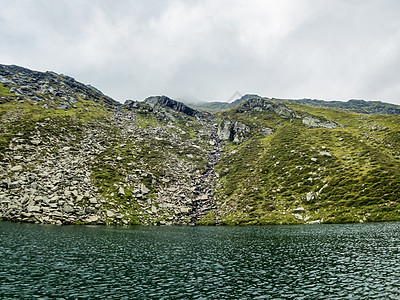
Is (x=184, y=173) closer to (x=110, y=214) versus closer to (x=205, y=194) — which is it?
(x=205, y=194)

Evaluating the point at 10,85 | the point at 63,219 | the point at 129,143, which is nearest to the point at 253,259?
the point at 63,219

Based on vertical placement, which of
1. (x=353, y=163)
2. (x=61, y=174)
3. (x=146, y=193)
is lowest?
(x=146, y=193)

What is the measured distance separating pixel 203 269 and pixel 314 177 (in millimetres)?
80444

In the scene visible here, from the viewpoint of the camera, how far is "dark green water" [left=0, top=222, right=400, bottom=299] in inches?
872

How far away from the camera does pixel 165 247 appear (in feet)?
150

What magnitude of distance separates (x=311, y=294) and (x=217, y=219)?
6971 centimetres

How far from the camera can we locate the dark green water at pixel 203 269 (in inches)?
872

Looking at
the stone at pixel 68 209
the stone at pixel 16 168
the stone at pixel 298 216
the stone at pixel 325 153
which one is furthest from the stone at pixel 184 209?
the stone at pixel 325 153

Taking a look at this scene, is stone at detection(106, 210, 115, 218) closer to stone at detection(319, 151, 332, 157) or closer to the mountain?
the mountain

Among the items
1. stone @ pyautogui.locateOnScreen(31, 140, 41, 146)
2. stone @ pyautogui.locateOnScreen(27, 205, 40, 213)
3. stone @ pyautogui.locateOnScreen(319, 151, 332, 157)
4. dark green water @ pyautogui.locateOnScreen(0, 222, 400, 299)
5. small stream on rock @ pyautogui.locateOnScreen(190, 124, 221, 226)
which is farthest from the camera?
stone @ pyautogui.locateOnScreen(319, 151, 332, 157)

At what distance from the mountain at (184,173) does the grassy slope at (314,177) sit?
405 millimetres

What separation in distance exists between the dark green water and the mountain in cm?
3221

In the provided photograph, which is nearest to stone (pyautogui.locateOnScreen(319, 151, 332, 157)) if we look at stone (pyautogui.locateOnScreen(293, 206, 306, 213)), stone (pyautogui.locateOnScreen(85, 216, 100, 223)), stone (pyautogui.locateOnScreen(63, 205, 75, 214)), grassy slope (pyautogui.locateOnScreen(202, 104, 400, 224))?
grassy slope (pyautogui.locateOnScreen(202, 104, 400, 224))

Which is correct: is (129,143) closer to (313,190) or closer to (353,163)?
(313,190)
